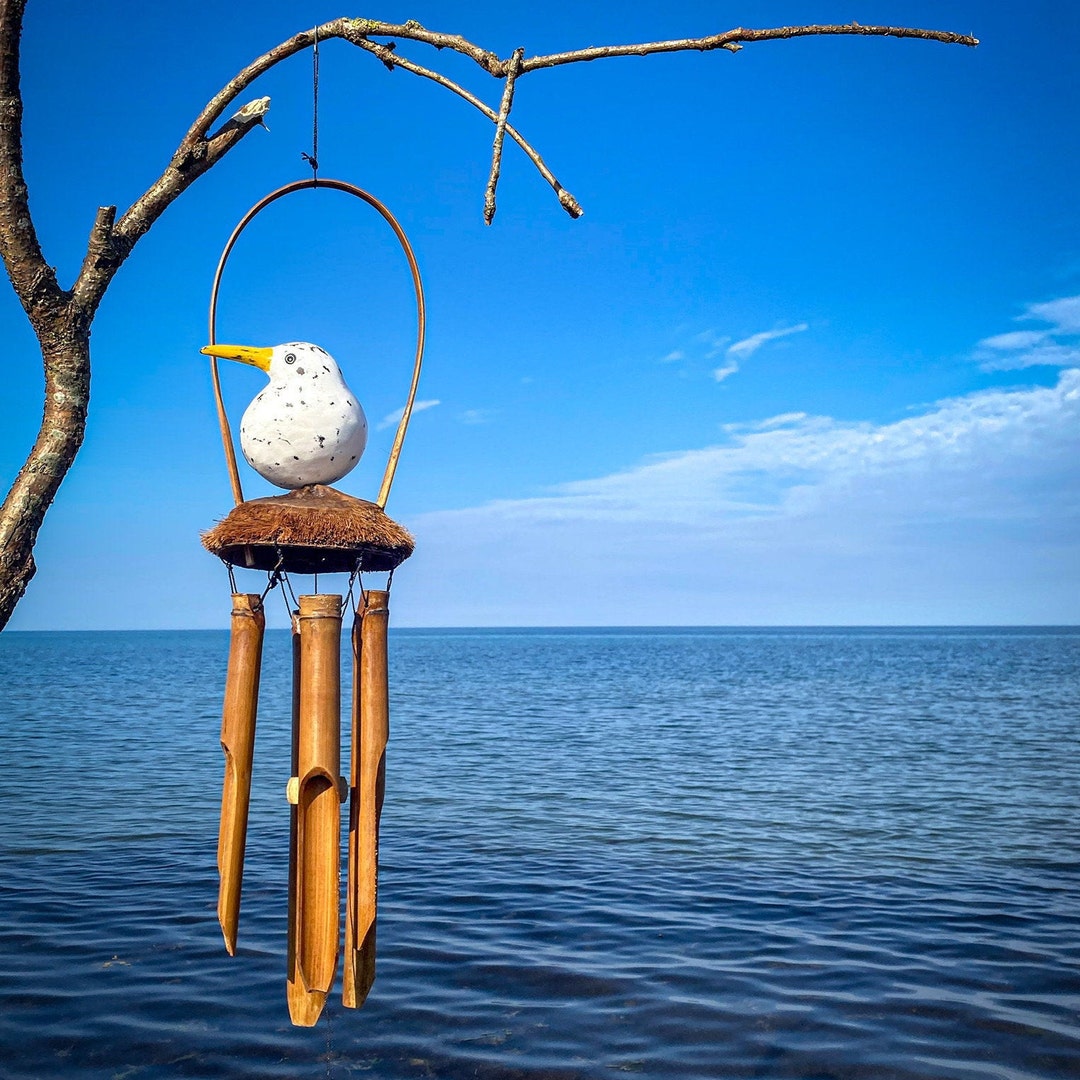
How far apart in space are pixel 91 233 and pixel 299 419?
0.97 m

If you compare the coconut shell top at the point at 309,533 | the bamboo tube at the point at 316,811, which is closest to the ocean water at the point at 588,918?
the bamboo tube at the point at 316,811

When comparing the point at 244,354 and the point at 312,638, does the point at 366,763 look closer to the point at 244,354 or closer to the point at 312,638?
the point at 312,638

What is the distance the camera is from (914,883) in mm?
10688

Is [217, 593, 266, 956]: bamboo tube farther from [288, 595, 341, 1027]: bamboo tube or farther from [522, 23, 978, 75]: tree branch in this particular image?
[522, 23, 978, 75]: tree branch

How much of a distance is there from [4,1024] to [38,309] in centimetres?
529

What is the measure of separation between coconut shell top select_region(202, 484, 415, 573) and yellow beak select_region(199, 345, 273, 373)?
1.70 ft

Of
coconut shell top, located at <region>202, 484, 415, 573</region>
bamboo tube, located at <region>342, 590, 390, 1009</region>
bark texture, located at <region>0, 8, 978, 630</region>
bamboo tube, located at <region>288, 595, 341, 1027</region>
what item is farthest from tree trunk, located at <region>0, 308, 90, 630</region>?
bamboo tube, located at <region>342, 590, 390, 1009</region>

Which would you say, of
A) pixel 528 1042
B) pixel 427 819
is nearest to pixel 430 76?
pixel 528 1042

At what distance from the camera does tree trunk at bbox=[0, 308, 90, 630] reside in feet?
11.5

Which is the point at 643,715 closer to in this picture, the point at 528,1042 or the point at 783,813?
the point at 783,813

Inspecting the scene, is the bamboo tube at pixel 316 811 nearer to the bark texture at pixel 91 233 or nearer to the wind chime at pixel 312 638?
the wind chime at pixel 312 638

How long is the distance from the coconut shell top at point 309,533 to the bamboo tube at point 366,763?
9.4 inches

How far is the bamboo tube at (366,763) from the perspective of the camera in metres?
4.09

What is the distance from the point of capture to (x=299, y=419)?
12.8ft
